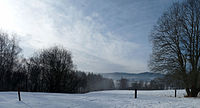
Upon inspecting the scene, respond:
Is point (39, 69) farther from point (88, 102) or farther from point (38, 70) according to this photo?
point (88, 102)

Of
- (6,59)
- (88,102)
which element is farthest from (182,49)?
(6,59)

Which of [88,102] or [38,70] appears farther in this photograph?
[38,70]

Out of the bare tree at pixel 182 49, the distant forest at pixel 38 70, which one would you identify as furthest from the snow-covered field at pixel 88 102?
the distant forest at pixel 38 70

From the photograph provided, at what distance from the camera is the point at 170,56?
53.8 ft

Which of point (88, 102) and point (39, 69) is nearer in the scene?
point (88, 102)

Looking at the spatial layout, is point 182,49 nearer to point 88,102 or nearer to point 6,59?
point 88,102

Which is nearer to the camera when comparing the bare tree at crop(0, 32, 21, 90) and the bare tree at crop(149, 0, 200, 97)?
the bare tree at crop(149, 0, 200, 97)

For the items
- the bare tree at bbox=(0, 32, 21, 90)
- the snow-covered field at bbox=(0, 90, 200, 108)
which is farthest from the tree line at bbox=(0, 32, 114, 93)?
the snow-covered field at bbox=(0, 90, 200, 108)

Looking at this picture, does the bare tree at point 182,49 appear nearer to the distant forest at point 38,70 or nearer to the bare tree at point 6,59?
the distant forest at point 38,70

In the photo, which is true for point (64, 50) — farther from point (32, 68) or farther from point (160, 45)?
point (160, 45)

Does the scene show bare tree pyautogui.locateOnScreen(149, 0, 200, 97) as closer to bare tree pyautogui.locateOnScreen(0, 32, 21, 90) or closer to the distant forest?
the distant forest

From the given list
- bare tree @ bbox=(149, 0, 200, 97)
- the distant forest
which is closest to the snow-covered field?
bare tree @ bbox=(149, 0, 200, 97)

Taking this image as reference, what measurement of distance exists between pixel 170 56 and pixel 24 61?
40.1m

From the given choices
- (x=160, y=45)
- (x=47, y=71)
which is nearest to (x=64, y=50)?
(x=47, y=71)
